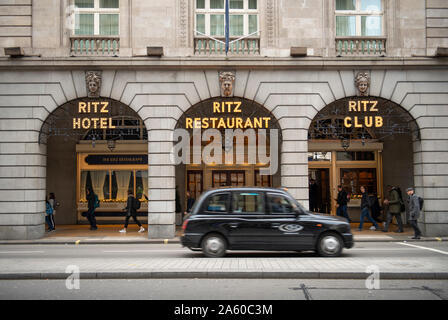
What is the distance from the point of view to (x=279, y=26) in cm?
1711

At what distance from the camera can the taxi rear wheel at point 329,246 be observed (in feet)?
36.1

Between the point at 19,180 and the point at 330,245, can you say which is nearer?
the point at 330,245

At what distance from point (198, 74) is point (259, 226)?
809 cm

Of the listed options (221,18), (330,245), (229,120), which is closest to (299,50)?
(221,18)

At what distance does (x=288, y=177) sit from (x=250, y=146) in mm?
A: 6090

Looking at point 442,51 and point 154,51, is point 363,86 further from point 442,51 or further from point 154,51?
point 154,51

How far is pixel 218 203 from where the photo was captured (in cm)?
1130

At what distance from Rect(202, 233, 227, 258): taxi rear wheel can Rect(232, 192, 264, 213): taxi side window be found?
2.80ft

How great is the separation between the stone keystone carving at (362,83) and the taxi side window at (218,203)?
28.0 ft

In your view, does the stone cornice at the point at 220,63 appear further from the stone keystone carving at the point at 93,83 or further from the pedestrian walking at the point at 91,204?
the pedestrian walking at the point at 91,204
